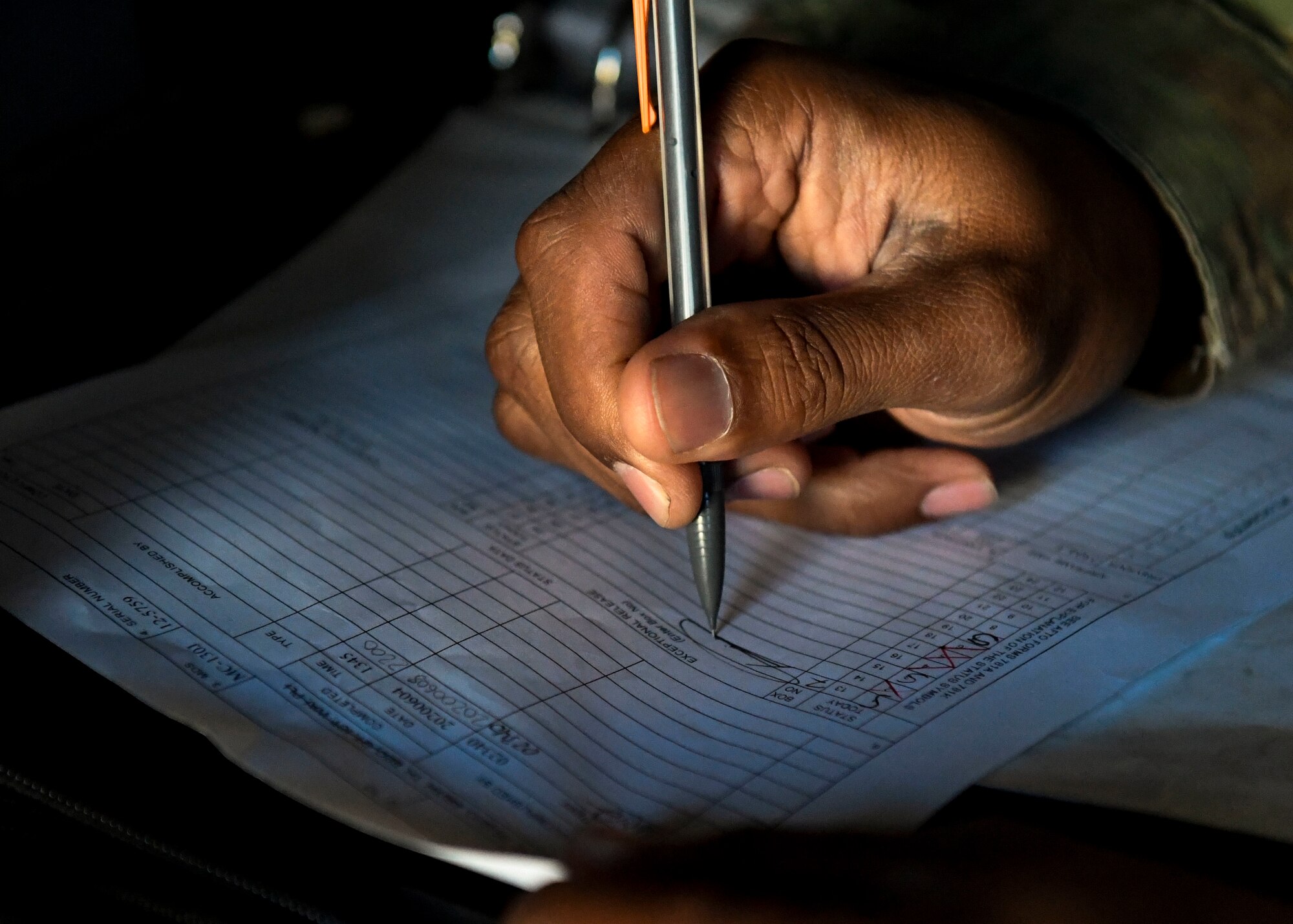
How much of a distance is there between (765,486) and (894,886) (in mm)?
282

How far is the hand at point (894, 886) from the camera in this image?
0.38 meters

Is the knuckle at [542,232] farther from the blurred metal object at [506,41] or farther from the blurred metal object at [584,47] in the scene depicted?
the blurred metal object at [506,41]

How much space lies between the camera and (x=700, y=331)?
0.50m

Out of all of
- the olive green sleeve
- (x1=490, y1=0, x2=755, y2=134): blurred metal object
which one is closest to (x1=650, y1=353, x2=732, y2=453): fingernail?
the olive green sleeve

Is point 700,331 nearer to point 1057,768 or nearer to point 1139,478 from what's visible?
point 1057,768

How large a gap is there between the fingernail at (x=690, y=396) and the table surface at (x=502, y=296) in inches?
7.2

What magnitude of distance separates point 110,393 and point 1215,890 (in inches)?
25.2

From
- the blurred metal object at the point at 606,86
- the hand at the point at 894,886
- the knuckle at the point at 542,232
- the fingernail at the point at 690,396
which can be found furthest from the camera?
the blurred metal object at the point at 606,86

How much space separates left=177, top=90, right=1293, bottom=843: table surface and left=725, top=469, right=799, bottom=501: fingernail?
0.20 m

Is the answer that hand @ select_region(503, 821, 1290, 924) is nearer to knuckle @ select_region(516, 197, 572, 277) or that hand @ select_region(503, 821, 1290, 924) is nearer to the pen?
the pen

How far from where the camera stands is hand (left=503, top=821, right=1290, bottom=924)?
38cm

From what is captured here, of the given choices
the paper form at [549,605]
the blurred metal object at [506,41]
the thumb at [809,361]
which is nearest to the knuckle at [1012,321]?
the thumb at [809,361]

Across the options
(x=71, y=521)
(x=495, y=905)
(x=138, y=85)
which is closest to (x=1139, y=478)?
(x=495, y=905)

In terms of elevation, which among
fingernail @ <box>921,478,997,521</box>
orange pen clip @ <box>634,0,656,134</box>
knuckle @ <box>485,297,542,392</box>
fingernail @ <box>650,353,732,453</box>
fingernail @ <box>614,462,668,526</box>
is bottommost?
fingernail @ <box>921,478,997,521</box>
